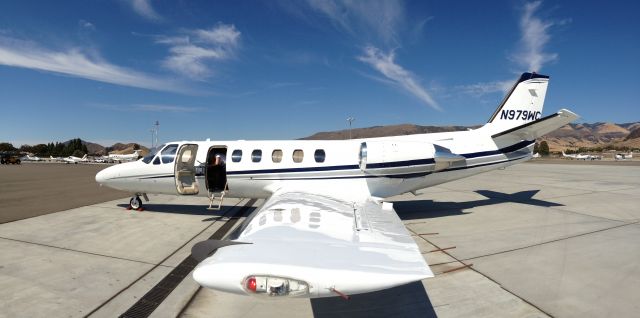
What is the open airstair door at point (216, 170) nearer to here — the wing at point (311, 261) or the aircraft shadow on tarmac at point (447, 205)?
the wing at point (311, 261)

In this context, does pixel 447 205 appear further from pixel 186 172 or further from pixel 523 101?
pixel 186 172

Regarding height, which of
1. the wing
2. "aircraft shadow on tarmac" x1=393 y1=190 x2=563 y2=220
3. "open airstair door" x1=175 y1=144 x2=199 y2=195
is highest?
"open airstair door" x1=175 y1=144 x2=199 y2=195

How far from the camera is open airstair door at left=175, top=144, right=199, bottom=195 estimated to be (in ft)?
33.4

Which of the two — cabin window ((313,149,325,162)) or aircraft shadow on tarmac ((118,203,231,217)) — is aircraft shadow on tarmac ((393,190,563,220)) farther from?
aircraft shadow on tarmac ((118,203,231,217))

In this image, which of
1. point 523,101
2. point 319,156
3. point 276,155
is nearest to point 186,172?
point 276,155

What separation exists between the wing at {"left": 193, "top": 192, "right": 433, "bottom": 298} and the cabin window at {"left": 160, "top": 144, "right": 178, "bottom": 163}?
6417mm

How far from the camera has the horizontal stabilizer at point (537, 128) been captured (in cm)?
894

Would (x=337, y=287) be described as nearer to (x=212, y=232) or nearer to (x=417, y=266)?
(x=417, y=266)

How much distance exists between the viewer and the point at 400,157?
916 centimetres

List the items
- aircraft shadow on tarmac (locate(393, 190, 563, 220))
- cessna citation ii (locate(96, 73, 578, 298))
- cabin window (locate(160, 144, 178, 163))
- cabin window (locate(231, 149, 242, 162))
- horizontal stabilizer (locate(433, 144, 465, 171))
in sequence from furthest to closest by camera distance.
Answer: aircraft shadow on tarmac (locate(393, 190, 563, 220))
cabin window (locate(160, 144, 178, 163))
cabin window (locate(231, 149, 242, 162))
horizontal stabilizer (locate(433, 144, 465, 171))
cessna citation ii (locate(96, 73, 578, 298))

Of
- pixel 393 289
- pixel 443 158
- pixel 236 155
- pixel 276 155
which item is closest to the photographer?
pixel 393 289

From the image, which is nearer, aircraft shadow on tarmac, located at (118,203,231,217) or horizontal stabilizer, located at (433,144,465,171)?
horizontal stabilizer, located at (433,144,465,171)

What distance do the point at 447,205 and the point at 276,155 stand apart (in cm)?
713

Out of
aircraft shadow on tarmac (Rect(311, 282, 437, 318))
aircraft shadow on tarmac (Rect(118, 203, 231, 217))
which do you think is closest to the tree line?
aircraft shadow on tarmac (Rect(118, 203, 231, 217))
